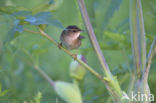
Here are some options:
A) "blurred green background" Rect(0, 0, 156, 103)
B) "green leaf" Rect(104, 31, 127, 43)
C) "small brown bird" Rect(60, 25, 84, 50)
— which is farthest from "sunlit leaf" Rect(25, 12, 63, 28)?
"small brown bird" Rect(60, 25, 84, 50)

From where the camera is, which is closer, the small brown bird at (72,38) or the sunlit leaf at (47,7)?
the sunlit leaf at (47,7)

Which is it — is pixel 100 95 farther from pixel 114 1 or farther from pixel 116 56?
pixel 114 1

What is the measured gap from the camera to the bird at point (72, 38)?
3.97 ft

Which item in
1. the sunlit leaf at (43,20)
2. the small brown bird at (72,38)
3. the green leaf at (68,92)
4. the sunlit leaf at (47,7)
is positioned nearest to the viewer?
the sunlit leaf at (43,20)

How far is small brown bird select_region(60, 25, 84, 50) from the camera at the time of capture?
3.97 feet

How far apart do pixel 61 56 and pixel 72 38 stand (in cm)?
53

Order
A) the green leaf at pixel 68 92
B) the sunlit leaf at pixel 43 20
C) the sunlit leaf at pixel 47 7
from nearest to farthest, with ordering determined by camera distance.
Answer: the sunlit leaf at pixel 43 20
the sunlit leaf at pixel 47 7
the green leaf at pixel 68 92

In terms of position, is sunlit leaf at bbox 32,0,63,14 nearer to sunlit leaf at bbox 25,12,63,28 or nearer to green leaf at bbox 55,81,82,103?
sunlit leaf at bbox 25,12,63,28

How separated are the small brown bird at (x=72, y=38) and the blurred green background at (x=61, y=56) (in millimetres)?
42

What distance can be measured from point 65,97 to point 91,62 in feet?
2.08

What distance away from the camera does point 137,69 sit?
725 millimetres

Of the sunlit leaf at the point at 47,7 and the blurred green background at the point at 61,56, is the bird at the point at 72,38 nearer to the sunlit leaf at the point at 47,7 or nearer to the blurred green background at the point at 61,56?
the blurred green background at the point at 61,56

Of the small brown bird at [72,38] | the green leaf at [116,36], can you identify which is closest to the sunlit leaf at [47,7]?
the green leaf at [116,36]

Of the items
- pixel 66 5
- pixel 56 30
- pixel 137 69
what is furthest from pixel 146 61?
pixel 66 5
